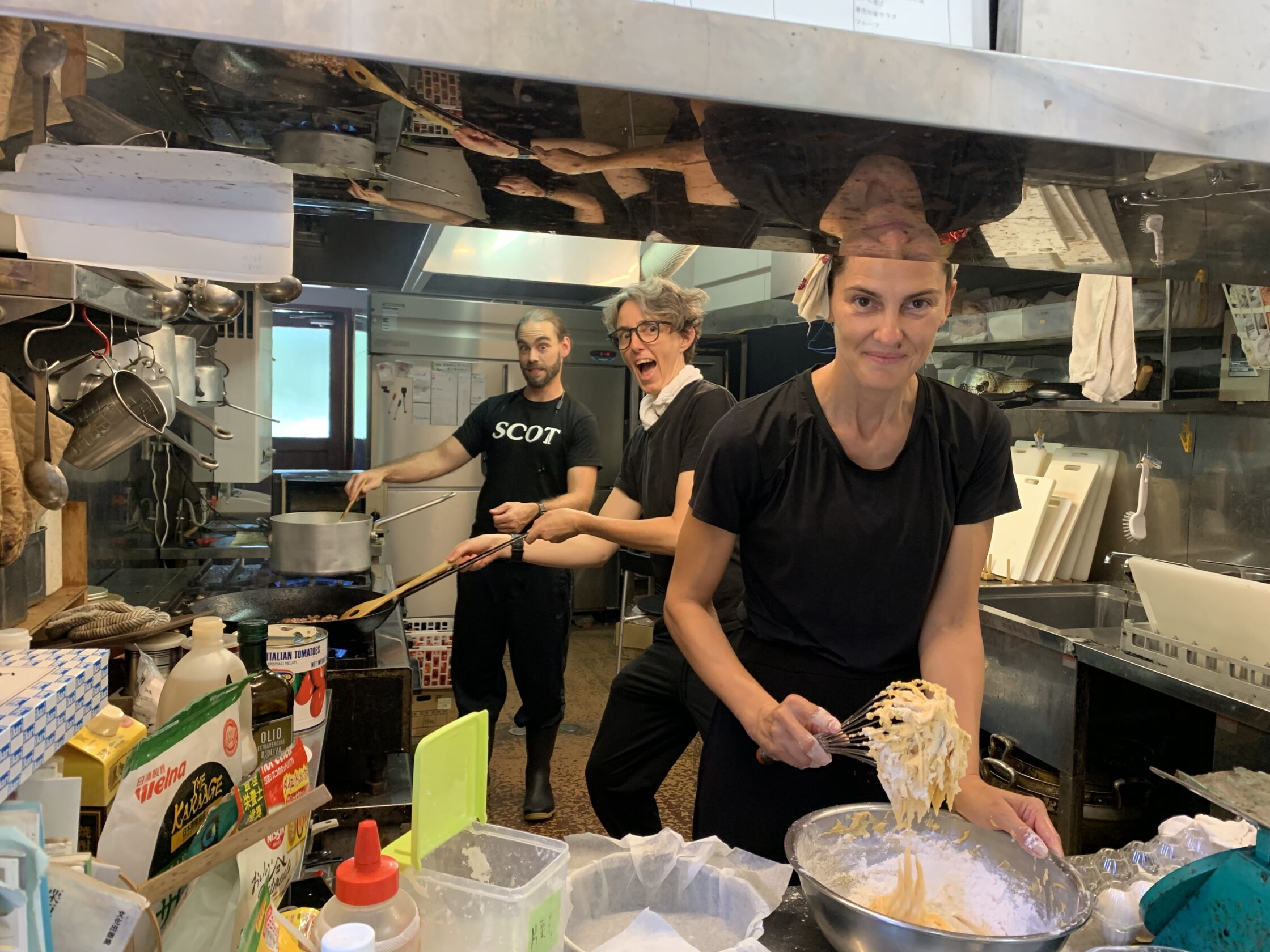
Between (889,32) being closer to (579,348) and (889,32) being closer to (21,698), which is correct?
(21,698)

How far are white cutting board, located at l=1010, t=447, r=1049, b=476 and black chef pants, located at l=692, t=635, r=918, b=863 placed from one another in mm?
2321

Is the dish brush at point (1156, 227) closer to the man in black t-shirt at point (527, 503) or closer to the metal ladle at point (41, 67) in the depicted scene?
the metal ladle at point (41, 67)

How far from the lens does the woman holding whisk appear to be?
153 cm

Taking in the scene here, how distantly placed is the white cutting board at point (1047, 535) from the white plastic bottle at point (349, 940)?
3145 mm

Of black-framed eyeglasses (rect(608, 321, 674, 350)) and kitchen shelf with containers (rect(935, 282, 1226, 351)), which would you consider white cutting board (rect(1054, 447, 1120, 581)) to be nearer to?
Answer: kitchen shelf with containers (rect(935, 282, 1226, 351))

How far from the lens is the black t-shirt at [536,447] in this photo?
3.69 m

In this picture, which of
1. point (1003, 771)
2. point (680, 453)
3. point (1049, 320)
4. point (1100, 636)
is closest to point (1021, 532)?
point (1100, 636)

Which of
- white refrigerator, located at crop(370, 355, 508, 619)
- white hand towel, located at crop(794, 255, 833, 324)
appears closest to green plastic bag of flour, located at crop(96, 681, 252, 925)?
white hand towel, located at crop(794, 255, 833, 324)

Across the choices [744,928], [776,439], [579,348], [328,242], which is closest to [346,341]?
[579,348]

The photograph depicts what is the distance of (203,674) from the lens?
99cm

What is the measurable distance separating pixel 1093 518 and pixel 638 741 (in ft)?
6.92

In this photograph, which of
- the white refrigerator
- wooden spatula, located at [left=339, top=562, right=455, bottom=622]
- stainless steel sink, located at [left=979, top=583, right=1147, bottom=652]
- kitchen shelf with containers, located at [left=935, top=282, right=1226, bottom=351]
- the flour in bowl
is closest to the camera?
the flour in bowl

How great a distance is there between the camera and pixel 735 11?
1.90ft

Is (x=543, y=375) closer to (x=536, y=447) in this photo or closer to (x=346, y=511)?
(x=536, y=447)
